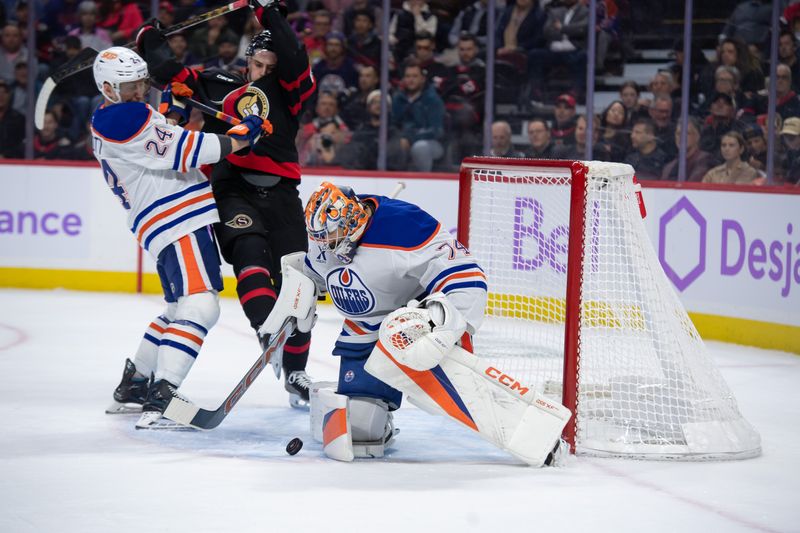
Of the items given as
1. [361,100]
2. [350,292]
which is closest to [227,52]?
[361,100]

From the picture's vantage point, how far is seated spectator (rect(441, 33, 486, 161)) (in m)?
6.84

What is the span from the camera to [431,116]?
689cm

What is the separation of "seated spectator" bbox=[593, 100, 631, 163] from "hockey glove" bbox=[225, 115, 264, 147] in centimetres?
328

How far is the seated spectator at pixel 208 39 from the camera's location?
7379 mm

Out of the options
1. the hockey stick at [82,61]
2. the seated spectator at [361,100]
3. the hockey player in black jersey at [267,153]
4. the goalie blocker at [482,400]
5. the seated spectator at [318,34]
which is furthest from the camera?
the seated spectator at [318,34]

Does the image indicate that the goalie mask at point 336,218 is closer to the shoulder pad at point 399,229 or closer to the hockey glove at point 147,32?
the shoulder pad at point 399,229

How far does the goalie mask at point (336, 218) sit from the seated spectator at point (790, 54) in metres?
3.67

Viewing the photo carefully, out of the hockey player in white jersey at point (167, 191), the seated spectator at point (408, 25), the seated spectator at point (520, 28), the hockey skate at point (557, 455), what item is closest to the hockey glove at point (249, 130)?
the hockey player in white jersey at point (167, 191)

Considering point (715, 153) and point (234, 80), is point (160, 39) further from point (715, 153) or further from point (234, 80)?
point (715, 153)

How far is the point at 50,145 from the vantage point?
7.18m

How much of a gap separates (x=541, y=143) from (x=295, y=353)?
322 centimetres

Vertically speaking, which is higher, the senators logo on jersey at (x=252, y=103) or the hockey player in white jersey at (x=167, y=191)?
the senators logo on jersey at (x=252, y=103)

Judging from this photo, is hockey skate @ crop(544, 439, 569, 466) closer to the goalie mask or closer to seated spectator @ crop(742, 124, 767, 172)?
the goalie mask

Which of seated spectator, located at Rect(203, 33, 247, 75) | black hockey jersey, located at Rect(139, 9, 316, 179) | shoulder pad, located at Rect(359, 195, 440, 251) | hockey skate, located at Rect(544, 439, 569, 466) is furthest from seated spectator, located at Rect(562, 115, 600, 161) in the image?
hockey skate, located at Rect(544, 439, 569, 466)
